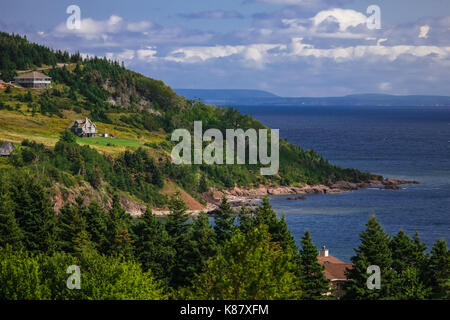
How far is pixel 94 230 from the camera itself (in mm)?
64875

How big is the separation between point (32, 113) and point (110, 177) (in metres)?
35.8

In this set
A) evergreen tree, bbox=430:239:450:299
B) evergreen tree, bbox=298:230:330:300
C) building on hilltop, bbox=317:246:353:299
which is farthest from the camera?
building on hilltop, bbox=317:246:353:299

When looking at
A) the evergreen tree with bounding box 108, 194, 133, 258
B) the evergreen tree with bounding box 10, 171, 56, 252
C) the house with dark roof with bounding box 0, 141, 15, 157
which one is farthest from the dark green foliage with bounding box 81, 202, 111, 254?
the house with dark roof with bounding box 0, 141, 15, 157

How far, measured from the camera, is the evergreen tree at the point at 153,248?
197ft

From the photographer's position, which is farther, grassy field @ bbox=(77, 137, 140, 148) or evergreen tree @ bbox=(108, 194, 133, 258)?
grassy field @ bbox=(77, 137, 140, 148)

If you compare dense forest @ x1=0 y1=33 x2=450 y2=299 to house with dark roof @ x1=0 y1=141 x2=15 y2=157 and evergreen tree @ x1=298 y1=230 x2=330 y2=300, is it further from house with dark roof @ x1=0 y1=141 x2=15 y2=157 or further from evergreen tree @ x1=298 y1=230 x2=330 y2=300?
house with dark roof @ x1=0 y1=141 x2=15 y2=157

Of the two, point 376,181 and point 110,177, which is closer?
point 110,177

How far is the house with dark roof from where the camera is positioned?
126500 mm

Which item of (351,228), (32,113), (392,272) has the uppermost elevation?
(32,113)

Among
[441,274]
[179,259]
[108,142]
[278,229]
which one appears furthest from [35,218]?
[108,142]

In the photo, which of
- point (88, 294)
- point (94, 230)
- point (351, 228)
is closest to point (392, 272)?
point (88, 294)

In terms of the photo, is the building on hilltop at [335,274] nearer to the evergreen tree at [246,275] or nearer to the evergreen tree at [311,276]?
the evergreen tree at [311,276]

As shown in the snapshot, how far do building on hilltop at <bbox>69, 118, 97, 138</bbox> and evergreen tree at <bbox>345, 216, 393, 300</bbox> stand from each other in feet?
364
